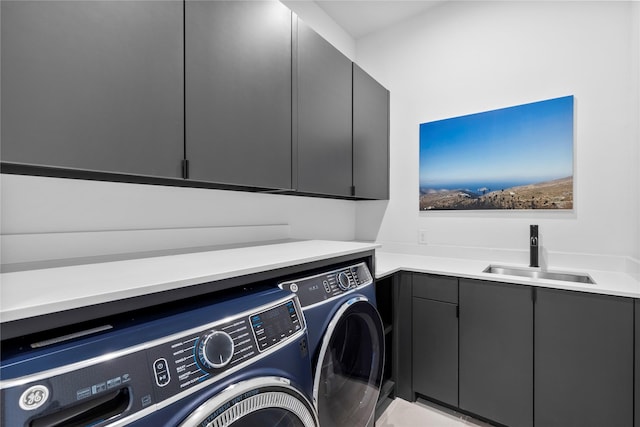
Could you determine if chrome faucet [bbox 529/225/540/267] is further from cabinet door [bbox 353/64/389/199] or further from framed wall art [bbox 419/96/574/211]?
cabinet door [bbox 353/64/389/199]

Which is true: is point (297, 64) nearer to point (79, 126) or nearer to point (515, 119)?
point (79, 126)

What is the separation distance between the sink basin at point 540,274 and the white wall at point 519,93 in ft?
0.43

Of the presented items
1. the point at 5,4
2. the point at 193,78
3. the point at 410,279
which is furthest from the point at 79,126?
the point at 410,279

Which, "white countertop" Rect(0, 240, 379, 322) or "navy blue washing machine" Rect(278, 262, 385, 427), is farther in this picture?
"navy blue washing machine" Rect(278, 262, 385, 427)

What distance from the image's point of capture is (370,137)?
2.46 meters

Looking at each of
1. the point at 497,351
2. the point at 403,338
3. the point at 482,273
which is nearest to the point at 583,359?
the point at 497,351

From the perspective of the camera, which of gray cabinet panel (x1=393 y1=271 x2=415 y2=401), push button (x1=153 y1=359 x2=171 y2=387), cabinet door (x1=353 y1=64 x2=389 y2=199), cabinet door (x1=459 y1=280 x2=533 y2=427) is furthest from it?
cabinet door (x1=353 y1=64 x2=389 y2=199)

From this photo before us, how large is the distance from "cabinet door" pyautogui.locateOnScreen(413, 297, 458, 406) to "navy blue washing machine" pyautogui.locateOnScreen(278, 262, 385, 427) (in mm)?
543

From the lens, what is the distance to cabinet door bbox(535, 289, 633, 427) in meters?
1.47

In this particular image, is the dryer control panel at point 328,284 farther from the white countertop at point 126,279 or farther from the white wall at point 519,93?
the white wall at point 519,93

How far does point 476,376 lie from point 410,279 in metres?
0.67

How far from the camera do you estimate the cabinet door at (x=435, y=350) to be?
1920mm

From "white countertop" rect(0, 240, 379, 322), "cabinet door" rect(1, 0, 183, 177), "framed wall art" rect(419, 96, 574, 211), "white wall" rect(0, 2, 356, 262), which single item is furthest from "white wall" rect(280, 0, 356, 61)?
"white countertop" rect(0, 240, 379, 322)

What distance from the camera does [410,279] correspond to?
6.77ft
